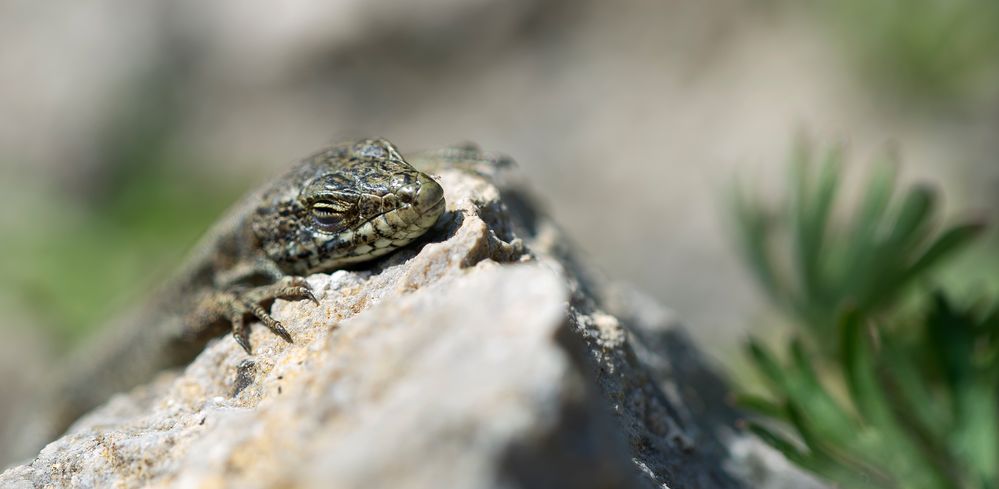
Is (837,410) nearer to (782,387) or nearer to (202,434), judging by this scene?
(782,387)

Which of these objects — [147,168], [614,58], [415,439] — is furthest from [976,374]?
[147,168]

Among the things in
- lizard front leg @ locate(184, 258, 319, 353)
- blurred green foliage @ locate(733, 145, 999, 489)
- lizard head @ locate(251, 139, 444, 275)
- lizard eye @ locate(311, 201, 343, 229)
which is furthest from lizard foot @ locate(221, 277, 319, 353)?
blurred green foliage @ locate(733, 145, 999, 489)

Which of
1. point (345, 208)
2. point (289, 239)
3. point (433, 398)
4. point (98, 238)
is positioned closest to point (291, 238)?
point (289, 239)

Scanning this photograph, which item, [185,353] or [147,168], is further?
[147,168]

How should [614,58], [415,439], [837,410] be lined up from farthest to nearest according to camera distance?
1. [614,58]
2. [837,410]
3. [415,439]

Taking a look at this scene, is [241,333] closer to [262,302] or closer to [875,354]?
[262,302]

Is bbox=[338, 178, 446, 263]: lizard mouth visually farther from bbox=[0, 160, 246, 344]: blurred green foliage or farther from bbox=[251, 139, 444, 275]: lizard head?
bbox=[0, 160, 246, 344]: blurred green foliage

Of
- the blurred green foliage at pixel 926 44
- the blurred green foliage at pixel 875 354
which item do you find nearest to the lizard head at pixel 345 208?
the blurred green foliage at pixel 875 354
